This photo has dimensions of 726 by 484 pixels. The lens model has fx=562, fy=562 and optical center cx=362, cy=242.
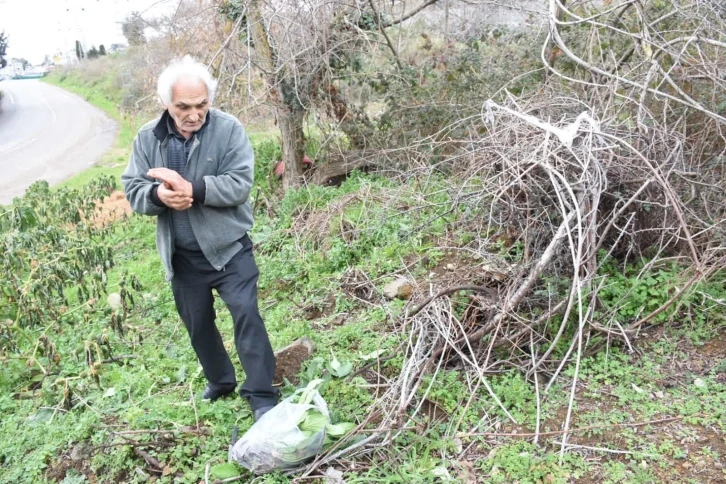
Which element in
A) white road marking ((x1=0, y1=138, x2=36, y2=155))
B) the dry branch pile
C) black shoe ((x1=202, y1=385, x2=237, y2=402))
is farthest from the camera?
white road marking ((x1=0, y1=138, x2=36, y2=155))

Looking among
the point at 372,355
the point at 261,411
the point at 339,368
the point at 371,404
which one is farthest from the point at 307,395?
the point at 372,355

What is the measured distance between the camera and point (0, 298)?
13.3 feet

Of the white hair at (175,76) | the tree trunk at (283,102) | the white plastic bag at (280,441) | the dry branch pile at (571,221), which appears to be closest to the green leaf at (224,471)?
the white plastic bag at (280,441)

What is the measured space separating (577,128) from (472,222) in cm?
112

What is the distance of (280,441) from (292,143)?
546 centimetres

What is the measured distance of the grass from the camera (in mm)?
2494

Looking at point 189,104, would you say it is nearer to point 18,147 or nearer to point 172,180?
point 172,180

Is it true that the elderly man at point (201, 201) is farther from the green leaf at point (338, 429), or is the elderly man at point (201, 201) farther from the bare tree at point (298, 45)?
the bare tree at point (298, 45)

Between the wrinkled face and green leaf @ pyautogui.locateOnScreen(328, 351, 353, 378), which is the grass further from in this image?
the wrinkled face

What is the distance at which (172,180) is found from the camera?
2416 millimetres

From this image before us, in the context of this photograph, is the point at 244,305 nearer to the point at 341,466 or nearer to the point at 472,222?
the point at 341,466

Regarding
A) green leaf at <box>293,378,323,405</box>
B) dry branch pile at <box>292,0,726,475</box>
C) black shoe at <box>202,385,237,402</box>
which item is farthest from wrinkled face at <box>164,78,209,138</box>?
dry branch pile at <box>292,0,726,475</box>

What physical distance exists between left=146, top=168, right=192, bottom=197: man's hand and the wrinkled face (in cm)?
25

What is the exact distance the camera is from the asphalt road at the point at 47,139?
13.2m
